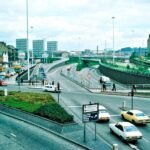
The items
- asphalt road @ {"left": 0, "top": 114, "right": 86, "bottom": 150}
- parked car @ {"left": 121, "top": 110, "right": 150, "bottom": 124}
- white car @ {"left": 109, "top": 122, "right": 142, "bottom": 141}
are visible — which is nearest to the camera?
→ asphalt road @ {"left": 0, "top": 114, "right": 86, "bottom": 150}

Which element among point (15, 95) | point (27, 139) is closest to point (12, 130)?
point (27, 139)

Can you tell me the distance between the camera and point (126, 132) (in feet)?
98.9

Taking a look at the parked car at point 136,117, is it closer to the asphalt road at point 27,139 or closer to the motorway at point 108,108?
the motorway at point 108,108

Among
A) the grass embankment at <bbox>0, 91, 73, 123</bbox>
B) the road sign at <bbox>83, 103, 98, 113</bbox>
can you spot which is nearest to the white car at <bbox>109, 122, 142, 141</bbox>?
the road sign at <bbox>83, 103, 98, 113</bbox>

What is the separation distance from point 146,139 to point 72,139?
6.06 metres

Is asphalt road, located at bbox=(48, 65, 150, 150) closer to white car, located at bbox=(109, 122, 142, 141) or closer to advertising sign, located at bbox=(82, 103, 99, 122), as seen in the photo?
white car, located at bbox=(109, 122, 142, 141)

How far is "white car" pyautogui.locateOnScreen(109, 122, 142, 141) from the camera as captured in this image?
29.7m

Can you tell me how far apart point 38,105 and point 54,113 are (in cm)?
748

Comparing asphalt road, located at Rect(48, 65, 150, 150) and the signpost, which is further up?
the signpost

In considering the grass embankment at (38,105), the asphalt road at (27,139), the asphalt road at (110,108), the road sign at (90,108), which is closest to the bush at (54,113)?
the grass embankment at (38,105)

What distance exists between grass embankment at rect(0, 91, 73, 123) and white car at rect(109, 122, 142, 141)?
5.15 meters

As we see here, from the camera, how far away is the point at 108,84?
72.4 metres

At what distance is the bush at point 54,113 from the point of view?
35000 millimetres

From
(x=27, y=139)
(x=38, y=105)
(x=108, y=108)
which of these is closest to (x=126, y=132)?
(x=27, y=139)
